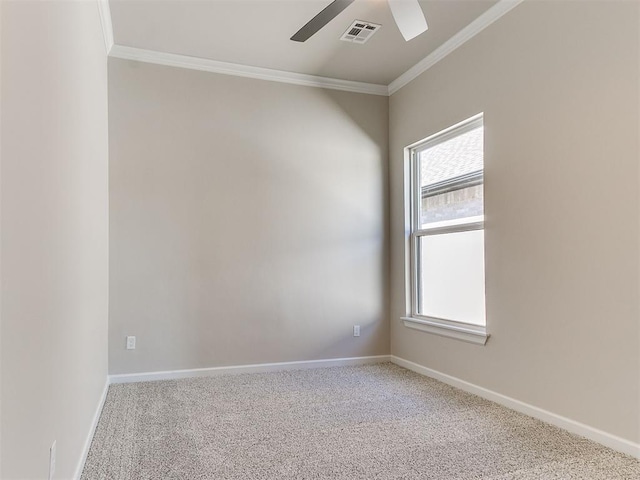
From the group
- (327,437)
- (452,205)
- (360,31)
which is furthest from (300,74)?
(327,437)

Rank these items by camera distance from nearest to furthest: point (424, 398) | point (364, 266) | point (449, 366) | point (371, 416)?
1. point (371, 416)
2. point (424, 398)
3. point (449, 366)
4. point (364, 266)

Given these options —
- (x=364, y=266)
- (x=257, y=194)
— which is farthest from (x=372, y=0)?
(x=364, y=266)

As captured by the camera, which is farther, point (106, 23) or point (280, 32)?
point (280, 32)

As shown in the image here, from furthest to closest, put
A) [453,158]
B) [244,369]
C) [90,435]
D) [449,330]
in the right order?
[244,369] → [453,158] → [449,330] → [90,435]

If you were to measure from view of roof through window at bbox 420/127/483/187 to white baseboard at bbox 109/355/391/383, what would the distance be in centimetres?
173

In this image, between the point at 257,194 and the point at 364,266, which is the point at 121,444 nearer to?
the point at 257,194

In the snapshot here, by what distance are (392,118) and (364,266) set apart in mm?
1462

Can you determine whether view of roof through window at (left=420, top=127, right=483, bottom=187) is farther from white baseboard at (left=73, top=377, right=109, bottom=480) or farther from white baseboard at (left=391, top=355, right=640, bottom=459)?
white baseboard at (left=73, top=377, right=109, bottom=480)

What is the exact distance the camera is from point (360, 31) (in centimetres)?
339

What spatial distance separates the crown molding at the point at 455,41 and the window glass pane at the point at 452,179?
2.20ft

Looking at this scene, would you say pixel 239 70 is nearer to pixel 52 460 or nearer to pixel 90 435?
pixel 90 435

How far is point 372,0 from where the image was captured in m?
2.96

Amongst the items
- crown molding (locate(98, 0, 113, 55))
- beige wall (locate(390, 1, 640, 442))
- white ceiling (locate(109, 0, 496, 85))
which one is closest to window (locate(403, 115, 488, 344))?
beige wall (locate(390, 1, 640, 442))

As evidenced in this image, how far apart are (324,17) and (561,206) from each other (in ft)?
5.49
